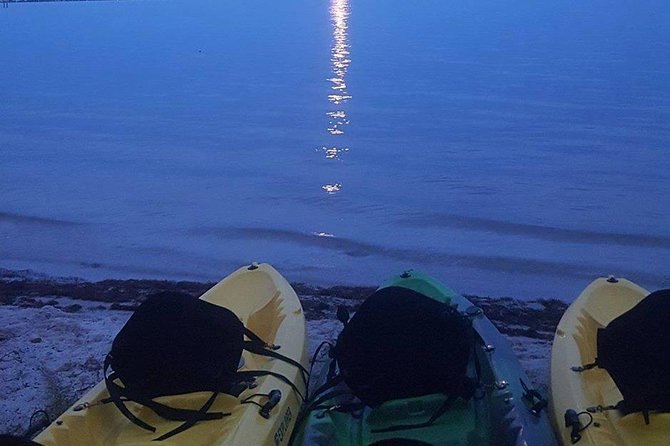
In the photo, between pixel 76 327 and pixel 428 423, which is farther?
pixel 76 327

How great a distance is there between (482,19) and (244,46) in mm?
13609

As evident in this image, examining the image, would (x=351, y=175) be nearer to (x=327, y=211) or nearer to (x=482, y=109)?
(x=327, y=211)

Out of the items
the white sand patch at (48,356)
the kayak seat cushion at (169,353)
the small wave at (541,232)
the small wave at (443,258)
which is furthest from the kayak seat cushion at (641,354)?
the small wave at (541,232)

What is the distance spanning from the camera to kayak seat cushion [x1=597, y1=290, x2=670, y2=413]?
301cm

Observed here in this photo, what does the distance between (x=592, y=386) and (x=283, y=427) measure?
1.32 meters

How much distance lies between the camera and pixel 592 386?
11.4 ft

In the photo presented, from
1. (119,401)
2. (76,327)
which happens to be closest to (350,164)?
(76,327)

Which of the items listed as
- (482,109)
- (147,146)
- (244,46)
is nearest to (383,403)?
(147,146)

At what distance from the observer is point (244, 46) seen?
28719 millimetres

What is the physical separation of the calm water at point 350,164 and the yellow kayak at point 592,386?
6.90ft

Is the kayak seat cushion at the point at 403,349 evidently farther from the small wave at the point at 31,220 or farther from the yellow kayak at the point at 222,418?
the small wave at the point at 31,220

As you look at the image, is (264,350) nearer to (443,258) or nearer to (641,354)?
(641,354)

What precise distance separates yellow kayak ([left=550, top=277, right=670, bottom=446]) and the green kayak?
0.12 m

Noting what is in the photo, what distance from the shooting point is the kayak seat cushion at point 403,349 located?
10.6ft
